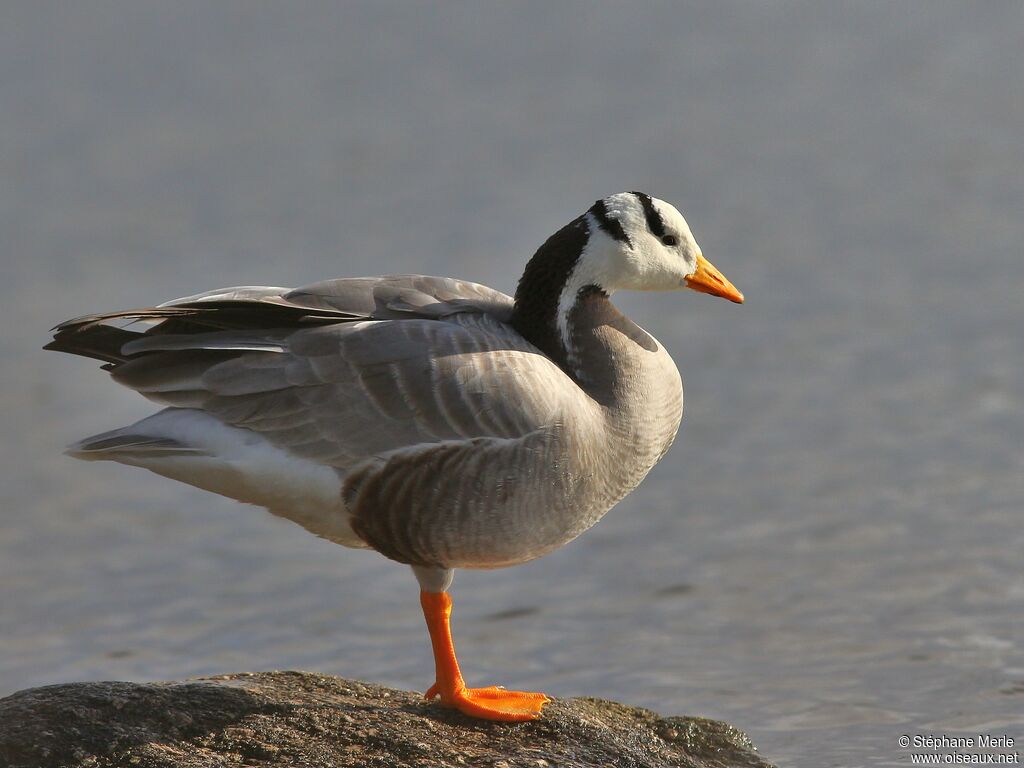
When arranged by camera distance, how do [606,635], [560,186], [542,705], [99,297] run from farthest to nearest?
[560,186] → [99,297] → [606,635] → [542,705]

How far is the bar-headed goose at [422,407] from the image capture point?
20.2ft

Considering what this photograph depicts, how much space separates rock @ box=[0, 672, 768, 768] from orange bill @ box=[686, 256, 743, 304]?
1.97m

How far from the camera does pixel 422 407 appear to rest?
20.3 feet

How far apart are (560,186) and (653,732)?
695 cm

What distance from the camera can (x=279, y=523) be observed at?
1072 centimetres

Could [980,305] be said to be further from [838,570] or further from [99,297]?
[99,297]

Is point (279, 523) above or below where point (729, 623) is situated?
above

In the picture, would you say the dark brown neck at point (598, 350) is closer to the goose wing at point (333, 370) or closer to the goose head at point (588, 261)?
the goose head at point (588, 261)

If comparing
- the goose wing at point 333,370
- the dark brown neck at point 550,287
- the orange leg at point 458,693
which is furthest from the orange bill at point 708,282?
the orange leg at point 458,693

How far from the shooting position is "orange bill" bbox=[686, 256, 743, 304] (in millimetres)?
6973

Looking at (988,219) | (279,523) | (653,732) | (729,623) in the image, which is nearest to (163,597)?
(279,523)

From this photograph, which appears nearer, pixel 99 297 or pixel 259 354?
pixel 259 354

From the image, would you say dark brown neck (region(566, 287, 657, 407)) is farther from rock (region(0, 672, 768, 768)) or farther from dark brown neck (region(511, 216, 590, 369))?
rock (region(0, 672, 768, 768))

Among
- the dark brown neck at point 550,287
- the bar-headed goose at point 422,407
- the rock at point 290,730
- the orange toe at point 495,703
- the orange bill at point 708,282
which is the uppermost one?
the orange bill at point 708,282
